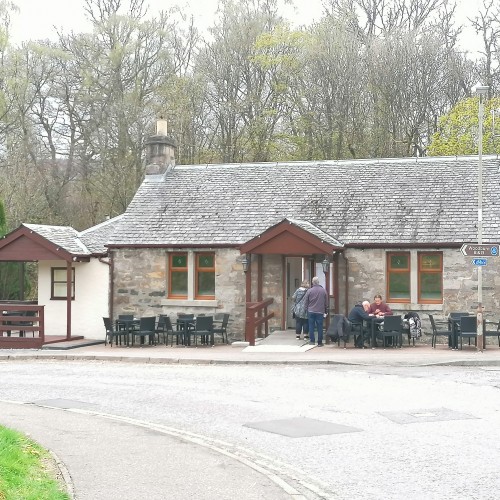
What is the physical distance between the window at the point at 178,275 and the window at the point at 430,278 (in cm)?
702

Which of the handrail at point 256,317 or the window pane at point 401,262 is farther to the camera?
the window pane at point 401,262

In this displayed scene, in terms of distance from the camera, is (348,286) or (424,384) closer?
(424,384)

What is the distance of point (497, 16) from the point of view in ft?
126

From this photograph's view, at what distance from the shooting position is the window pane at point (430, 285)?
23547 millimetres

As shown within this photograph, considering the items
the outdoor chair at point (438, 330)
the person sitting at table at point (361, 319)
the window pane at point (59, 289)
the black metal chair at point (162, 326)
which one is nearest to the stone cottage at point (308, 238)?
the outdoor chair at point (438, 330)

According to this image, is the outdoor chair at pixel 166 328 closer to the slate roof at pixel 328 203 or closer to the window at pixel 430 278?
the slate roof at pixel 328 203

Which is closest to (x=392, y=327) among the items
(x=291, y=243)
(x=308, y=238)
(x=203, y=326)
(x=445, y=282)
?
(x=445, y=282)

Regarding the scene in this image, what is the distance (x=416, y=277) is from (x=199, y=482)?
16.3 m

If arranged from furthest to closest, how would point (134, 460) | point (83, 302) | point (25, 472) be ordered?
1. point (83, 302)
2. point (134, 460)
3. point (25, 472)

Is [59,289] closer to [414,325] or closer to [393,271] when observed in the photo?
[393,271]

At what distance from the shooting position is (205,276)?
2523 centimetres

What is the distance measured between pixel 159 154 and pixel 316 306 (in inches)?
388

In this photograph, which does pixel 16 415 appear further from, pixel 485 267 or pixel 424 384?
pixel 485 267

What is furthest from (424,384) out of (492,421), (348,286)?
(348,286)
